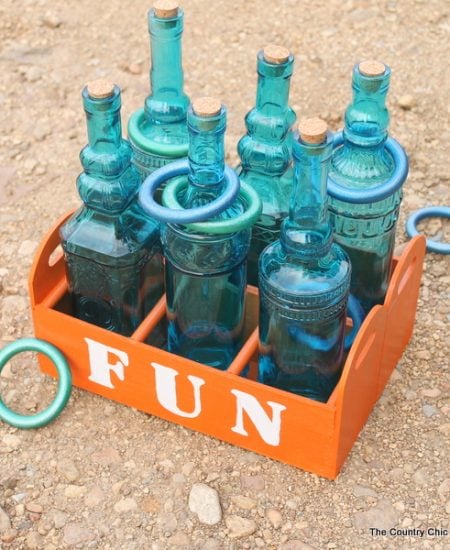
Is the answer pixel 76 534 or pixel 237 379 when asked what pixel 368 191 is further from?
pixel 76 534

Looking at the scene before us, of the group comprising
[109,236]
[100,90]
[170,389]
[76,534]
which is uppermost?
[100,90]

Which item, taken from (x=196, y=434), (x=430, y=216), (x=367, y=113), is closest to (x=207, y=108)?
(x=367, y=113)

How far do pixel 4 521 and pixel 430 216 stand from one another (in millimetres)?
1015

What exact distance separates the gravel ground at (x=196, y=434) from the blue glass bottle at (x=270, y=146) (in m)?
0.34

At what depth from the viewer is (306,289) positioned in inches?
55.5

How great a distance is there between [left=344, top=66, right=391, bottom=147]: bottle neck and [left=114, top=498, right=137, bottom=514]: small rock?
24.0 inches

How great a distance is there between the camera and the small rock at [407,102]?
2344 millimetres

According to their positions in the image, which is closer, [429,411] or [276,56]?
[276,56]

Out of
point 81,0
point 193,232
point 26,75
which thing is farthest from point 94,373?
point 81,0

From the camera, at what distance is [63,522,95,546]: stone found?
1509 millimetres

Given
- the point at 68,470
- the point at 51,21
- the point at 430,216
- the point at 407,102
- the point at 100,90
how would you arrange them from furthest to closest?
the point at 51,21 < the point at 407,102 < the point at 430,216 < the point at 68,470 < the point at 100,90

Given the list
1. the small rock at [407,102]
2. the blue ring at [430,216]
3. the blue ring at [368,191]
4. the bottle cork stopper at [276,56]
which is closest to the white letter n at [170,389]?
the blue ring at [368,191]

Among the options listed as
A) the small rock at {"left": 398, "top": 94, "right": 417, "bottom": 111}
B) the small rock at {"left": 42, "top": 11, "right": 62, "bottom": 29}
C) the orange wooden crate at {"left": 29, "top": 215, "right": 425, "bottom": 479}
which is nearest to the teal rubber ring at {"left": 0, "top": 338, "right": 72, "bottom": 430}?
the orange wooden crate at {"left": 29, "top": 215, "right": 425, "bottom": 479}

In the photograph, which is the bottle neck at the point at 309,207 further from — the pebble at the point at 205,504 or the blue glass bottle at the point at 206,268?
the pebble at the point at 205,504
